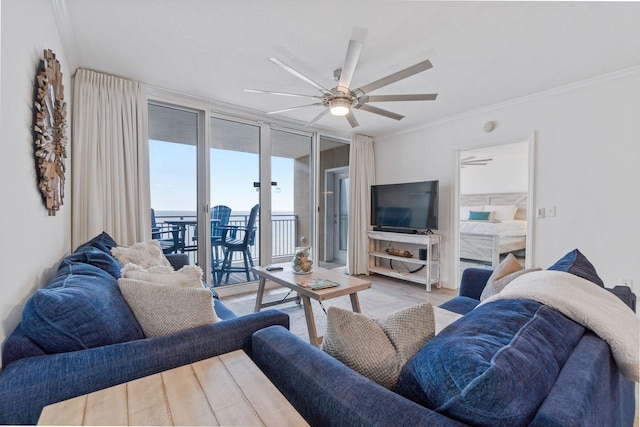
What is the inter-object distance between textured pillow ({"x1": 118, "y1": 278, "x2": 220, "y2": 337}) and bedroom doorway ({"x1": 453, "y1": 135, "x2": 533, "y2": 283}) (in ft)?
15.2

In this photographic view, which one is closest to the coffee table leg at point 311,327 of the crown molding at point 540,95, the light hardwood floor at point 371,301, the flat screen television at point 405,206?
the light hardwood floor at point 371,301

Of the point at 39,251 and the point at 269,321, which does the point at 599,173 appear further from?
the point at 39,251

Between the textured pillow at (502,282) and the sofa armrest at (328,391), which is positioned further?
the textured pillow at (502,282)

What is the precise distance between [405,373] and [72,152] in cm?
309

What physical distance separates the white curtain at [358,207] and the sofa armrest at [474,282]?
2.40 meters

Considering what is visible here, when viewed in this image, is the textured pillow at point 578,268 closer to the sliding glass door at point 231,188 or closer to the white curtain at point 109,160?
the sliding glass door at point 231,188

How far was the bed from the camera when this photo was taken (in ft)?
17.6

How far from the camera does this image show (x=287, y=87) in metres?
2.86

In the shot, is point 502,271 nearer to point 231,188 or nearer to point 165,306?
point 165,306

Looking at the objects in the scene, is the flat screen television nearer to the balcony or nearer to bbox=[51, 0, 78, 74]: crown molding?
A: the balcony

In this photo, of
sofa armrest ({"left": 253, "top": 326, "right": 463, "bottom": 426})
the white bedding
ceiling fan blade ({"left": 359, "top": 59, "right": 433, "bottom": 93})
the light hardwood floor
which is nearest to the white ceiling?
ceiling fan blade ({"left": 359, "top": 59, "right": 433, "bottom": 93})

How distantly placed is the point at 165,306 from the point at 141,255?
1238mm

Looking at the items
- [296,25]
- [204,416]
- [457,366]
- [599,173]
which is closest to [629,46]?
[599,173]

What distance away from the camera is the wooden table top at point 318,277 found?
2092mm
